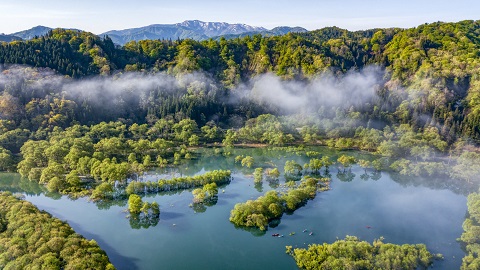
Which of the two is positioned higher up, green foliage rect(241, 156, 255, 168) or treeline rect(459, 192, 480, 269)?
treeline rect(459, 192, 480, 269)

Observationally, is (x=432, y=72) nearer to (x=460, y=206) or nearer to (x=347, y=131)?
(x=347, y=131)

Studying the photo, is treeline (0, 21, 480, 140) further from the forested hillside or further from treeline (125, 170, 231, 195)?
treeline (125, 170, 231, 195)

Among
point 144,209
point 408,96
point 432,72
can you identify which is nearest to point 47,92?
point 144,209

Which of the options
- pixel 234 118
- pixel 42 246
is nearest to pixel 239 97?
pixel 234 118

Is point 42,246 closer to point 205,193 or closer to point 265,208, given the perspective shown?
point 205,193

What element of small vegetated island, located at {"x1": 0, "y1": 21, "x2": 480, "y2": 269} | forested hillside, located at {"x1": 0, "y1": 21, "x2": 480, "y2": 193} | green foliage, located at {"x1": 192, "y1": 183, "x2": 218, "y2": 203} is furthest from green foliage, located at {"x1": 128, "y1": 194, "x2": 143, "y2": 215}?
forested hillside, located at {"x1": 0, "y1": 21, "x2": 480, "y2": 193}
